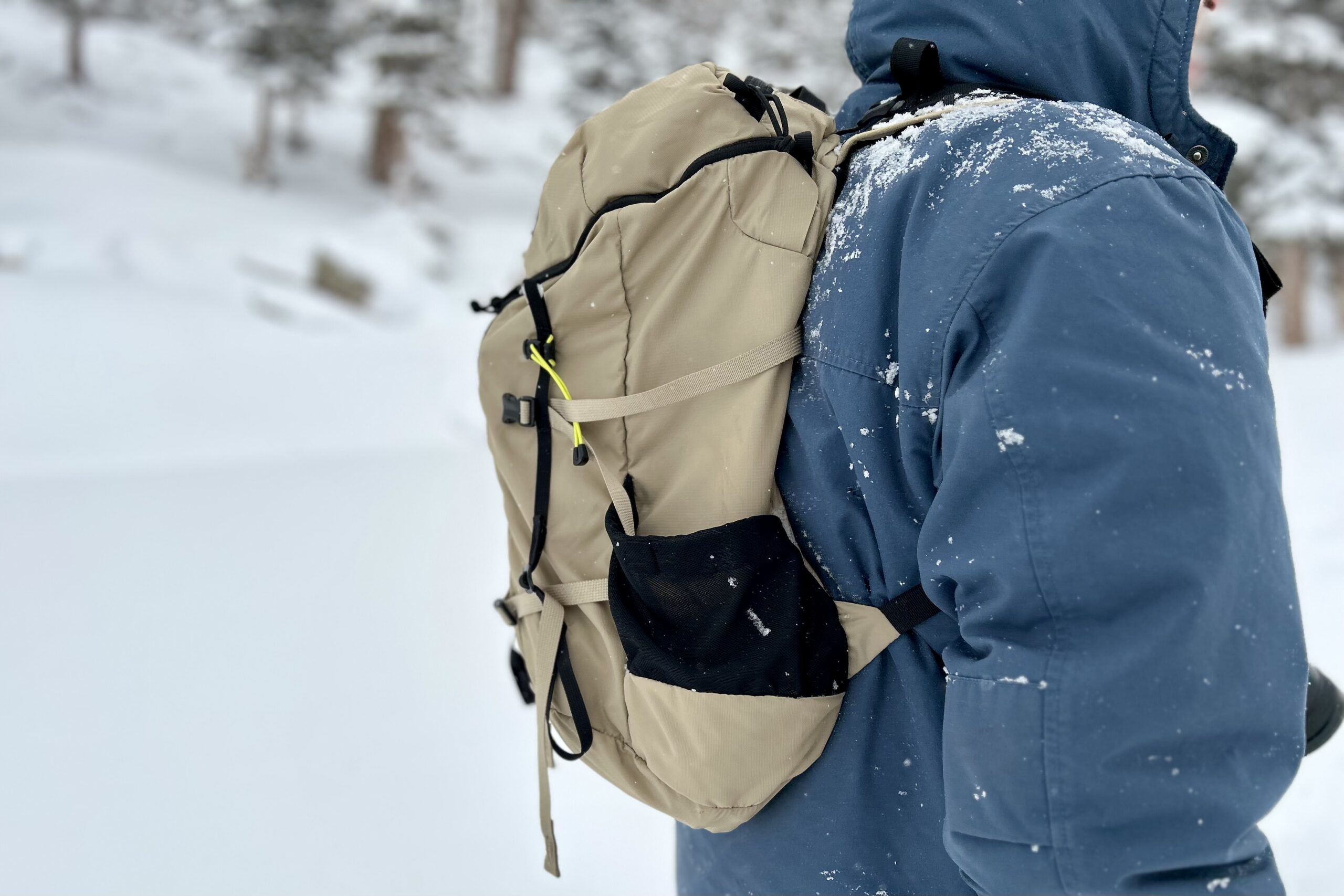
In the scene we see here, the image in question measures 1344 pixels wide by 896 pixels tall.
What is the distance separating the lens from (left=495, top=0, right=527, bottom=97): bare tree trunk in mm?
22406

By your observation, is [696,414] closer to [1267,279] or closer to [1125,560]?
[1125,560]

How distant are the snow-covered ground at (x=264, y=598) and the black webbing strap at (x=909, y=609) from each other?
188 centimetres

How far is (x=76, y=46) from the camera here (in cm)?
1786

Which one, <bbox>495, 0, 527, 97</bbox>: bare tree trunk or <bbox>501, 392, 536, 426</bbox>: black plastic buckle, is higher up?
<bbox>501, 392, 536, 426</bbox>: black plastic buckle

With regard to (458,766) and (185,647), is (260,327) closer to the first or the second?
(185,647)

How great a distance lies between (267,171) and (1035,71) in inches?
703

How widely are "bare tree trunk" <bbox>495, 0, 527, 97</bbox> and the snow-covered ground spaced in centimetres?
1330

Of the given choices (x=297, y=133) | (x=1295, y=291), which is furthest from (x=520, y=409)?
(x=297, y=133)

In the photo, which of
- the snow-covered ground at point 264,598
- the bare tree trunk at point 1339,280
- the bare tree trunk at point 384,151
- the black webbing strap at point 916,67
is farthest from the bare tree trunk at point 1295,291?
the black webbing strap at point 916,67

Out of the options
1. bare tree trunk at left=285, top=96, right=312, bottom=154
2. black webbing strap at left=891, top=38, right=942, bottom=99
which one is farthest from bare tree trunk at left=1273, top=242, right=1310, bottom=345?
bare tree trunk at left=285, top=96, right=312, bottom=154

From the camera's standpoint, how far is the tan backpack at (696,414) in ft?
3.66

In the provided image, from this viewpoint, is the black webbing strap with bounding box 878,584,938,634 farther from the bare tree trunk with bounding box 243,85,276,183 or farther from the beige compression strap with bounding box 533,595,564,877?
the bare tree trunk with bounding box 243,85,276,183

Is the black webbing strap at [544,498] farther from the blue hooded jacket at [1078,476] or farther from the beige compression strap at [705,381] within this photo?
the blue hooded jacket at [1078,476]

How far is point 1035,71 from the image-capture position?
3.56 ft
